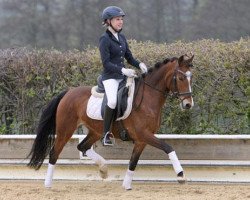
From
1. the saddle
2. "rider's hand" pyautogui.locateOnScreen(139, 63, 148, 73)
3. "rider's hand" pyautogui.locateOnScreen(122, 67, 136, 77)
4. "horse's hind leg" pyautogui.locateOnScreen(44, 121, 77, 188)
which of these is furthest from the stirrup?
"rider's hand" pyautogui.locateOnScreen(139, 63, 148, 73)

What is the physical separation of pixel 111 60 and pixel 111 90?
1.47 feet

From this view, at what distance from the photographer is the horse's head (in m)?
8.04

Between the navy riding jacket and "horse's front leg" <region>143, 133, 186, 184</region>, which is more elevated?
the navy riding jacket

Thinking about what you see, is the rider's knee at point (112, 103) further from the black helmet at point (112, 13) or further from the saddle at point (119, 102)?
the black helmet at point (112, 13)

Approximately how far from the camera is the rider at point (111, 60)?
827 cm

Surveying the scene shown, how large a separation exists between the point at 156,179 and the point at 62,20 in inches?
812

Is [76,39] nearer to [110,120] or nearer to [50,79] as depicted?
[50,79]

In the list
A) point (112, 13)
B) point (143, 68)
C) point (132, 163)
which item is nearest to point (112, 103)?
point (143, 68)

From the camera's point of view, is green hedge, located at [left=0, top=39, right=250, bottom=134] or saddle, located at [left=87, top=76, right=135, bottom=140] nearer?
saddle, located at [left=87, top=76, right=135, bottom=140]

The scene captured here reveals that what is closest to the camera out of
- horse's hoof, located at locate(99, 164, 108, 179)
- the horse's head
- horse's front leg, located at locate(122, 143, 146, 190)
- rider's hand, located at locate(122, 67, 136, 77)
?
the horse's head

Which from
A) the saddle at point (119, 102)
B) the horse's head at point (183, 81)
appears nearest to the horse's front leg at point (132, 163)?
the saddle at point (119, 102)

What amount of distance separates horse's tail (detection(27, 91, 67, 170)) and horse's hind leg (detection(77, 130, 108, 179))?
0.45 meters

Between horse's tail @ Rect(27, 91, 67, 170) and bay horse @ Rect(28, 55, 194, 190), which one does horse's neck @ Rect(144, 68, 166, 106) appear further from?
horse's tail @ Rect(27, 91, 67, 170)

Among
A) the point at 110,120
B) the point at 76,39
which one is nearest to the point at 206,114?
the point at 110,120
